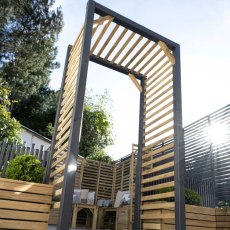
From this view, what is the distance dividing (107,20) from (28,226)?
2551 mm

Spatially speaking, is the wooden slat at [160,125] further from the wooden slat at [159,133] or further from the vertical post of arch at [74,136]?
the vertical post of arch at [74,136]

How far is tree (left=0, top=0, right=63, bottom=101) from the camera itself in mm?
15508

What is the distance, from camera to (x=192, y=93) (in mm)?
6559

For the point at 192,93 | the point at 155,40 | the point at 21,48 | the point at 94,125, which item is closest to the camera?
the point at 155,40

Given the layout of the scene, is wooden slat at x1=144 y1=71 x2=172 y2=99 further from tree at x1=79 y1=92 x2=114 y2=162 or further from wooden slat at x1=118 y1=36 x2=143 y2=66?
tree at x1=79 y1=92 x2=114 y2=162

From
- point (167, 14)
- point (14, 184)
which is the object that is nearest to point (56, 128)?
point (14, 184)

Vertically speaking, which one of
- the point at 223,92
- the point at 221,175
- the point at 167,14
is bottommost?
the point at 221,175

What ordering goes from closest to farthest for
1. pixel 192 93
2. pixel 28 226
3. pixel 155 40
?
pixel 28 226 < pixel 155 40 < pixel 192 93

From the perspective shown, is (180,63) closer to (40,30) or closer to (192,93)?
(192,93)

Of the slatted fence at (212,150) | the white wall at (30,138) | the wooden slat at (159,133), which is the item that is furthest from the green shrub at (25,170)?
the white wall at (30,138)

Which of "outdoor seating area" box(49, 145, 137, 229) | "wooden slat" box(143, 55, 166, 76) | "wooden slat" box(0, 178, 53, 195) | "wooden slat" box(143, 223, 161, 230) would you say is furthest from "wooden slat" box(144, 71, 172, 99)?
"outdoor seating area" box(49, 145, 137, 229)

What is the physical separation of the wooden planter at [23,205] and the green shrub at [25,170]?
337mm

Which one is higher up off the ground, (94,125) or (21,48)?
(21,48)

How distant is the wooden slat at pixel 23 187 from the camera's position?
107 inches
